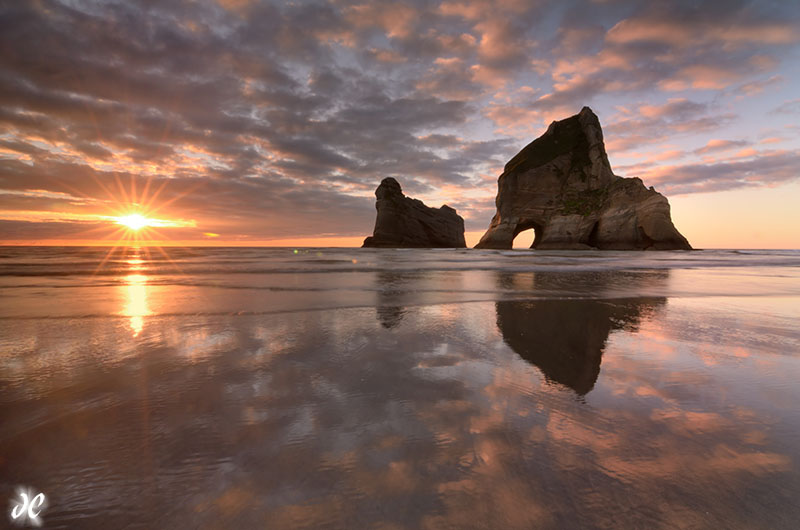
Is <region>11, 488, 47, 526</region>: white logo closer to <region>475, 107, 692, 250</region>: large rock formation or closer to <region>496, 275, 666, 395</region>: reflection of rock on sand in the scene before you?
<region>496, 275, 666, 395</region>: reflection of rock on sand

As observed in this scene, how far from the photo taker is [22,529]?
1412mm

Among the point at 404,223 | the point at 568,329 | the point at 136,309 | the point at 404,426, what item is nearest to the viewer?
the point at 404,426

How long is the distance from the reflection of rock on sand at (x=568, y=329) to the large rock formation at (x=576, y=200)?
61.4 m

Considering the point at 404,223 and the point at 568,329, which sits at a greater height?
the point at 404,223

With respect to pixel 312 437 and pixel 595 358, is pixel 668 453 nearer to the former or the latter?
pixel 595 358

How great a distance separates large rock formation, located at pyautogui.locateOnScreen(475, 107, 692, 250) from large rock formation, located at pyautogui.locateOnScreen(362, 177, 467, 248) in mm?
23625

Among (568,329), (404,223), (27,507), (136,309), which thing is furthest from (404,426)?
(404,223)

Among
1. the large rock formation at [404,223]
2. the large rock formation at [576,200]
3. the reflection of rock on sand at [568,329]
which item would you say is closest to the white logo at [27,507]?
the reflection of rock on sand at [568,329]

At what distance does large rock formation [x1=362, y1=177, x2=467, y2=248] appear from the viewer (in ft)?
306

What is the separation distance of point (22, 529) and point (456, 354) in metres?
3.21

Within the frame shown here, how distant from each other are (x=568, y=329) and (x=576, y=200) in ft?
238

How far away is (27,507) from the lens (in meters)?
1.52

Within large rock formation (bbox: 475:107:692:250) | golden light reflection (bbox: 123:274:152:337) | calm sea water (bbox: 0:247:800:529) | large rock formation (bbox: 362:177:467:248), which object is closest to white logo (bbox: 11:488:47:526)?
calm sea water (bbox: 0:247:800:529)

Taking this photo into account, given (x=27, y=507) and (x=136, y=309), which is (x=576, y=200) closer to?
(x=136, y=309)
